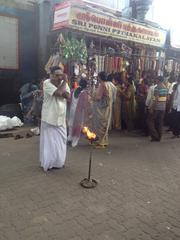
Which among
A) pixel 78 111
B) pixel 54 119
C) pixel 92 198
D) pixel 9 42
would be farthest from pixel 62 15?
pixel 92 198

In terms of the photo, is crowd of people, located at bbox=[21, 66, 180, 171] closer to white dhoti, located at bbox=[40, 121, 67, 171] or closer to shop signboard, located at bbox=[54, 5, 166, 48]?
white dhoti, located at bbox=[40, 121, 67, 171]

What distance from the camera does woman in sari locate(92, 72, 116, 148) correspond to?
21.3ft

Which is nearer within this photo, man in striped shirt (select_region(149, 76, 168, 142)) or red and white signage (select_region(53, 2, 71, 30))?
red and white signage (select_region(53, 2, 71, 30))

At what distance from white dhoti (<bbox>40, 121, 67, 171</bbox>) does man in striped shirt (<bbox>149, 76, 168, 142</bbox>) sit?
3.30 metres

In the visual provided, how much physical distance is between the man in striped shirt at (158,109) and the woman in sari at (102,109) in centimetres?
137

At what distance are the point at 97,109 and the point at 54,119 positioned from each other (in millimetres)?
2089

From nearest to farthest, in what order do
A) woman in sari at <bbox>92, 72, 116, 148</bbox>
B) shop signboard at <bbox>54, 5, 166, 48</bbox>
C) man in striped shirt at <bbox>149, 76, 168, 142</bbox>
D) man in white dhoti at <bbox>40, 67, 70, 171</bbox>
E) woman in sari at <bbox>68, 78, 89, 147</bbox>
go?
man in white dhoti at <bbox>40, 67, 70, 171</bbox>, woman in sari at <bbox>68, 78, 89, 147</bbox>, woman in sari at <bbox>92, 72, 116, 148</bbox>, shop signboard at <bbox>54, 5, 166, 48</bbox>, man in striped shirt at <bbox>149, 76, 168, 142</bbox>

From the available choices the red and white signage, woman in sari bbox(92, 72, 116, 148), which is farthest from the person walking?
the red and white signage

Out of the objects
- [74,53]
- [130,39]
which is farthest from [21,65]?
[130,39]

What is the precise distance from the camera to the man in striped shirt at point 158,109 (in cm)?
730

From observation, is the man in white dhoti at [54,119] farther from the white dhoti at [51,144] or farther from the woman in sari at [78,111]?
the woman in sari at [78,111]

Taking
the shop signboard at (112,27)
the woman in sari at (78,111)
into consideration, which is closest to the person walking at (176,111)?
the shop signboard at (112,27)

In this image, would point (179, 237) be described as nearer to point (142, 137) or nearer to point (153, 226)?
point (153, 226)

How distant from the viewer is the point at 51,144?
4844 millimetres
